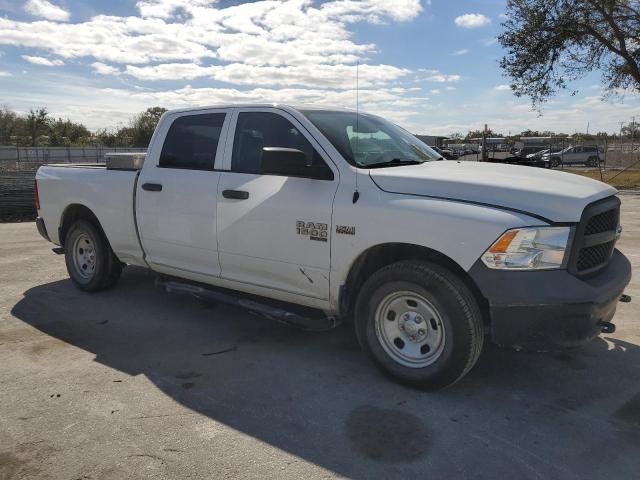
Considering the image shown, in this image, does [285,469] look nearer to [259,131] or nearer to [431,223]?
[431,223]

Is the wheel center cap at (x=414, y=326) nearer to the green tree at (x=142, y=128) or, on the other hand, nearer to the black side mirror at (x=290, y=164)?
the black side mirror at (x=290, y=164)

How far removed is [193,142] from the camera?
4.94 m

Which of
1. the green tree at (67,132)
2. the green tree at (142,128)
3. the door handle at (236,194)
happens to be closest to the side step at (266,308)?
the door handle at (236,194)

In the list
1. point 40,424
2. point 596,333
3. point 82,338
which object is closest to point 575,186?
point 596,333

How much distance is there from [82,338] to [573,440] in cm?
390

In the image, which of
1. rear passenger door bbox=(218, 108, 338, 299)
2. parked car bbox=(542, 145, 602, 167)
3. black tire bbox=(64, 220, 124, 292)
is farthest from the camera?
parked car bbox=(542, 145, 602, 167)

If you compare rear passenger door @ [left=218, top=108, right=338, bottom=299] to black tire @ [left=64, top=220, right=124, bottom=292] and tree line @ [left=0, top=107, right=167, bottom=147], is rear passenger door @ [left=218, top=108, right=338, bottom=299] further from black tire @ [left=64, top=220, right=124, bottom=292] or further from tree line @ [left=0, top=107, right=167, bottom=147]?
tree line @ [left=0, top=107, right=167, bottom=147]

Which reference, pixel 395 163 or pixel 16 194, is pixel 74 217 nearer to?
pixel 395 163

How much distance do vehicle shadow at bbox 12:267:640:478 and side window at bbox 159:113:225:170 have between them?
151cm

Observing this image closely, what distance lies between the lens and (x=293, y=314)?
13.9ft

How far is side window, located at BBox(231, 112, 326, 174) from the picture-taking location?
4301 millimetres

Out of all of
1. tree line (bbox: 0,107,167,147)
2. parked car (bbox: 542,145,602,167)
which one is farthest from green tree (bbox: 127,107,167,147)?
parked car (bbox: 542,145,602,167)

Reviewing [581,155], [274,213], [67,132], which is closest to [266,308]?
[274,213]

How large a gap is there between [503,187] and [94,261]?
14.9ft
